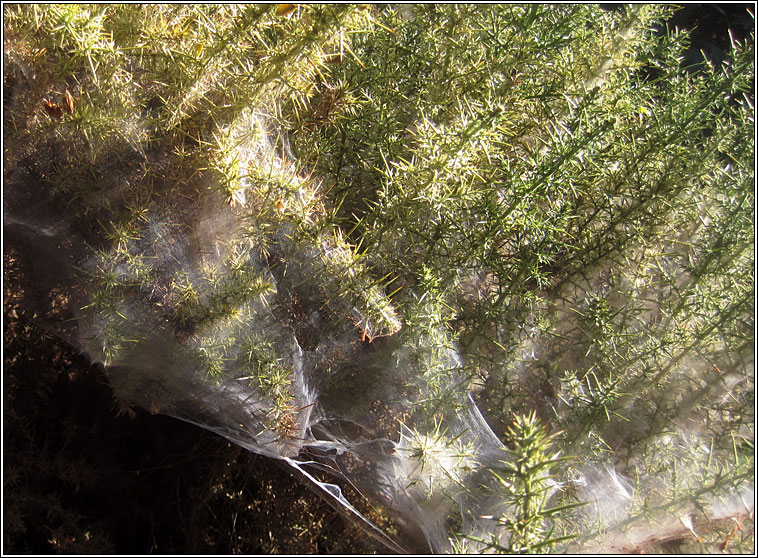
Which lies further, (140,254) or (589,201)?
(589,201)

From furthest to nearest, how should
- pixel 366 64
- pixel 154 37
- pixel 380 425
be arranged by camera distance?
pixel 380 425 → pixel 366 64 → pixel 154 37

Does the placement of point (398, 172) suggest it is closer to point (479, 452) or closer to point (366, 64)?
point (366, 64)

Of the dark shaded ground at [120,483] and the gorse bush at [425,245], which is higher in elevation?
the gorse bush at [425,245]

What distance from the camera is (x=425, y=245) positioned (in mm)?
1008

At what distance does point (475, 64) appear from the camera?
0.95m

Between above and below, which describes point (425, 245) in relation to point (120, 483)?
above

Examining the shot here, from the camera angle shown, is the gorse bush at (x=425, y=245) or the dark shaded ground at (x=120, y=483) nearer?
the gorse bush at (x=425, y=245)

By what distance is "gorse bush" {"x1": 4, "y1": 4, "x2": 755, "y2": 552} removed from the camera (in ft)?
2.81

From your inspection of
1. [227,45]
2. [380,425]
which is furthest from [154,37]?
[380,425]

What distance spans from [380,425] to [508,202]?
0.51 meters

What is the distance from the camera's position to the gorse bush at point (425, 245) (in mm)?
855

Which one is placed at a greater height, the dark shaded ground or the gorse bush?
the gorse bush

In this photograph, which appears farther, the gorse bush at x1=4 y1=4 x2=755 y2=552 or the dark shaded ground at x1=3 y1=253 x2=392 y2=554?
the dark shaded ground at x1=3 y1=253 x2=392 y2=554

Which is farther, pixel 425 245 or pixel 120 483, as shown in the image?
pixel 120 483
